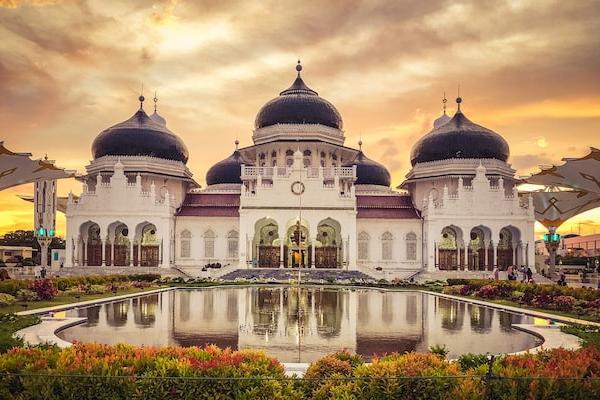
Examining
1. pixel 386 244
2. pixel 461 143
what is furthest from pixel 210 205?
pixel 461 143

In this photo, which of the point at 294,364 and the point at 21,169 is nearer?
the point at 294,364

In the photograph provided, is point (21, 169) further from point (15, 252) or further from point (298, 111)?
point (15, 252)

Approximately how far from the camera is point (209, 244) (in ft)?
179

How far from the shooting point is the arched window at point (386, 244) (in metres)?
54.1

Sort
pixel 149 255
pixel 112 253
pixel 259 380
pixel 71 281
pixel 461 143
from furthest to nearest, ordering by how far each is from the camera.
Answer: pixel 461 143
pixel 149 255
pixel 112 253
pixel 71 281
pixel 259 380

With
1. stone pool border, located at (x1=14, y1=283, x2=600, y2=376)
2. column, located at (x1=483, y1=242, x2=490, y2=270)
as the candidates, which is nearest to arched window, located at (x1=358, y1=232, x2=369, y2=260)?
column, located at (x1=483, y1=242, x2=490, y2=270)

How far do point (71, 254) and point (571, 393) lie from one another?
51.9 m

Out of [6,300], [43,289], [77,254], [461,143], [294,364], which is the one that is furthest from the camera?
[461,143]

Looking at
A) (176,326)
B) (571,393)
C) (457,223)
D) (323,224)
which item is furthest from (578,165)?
(571,393)

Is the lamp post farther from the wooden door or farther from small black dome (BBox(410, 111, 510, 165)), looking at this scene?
the wooden door

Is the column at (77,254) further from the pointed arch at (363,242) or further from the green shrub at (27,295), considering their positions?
the green shrub at (27,295)

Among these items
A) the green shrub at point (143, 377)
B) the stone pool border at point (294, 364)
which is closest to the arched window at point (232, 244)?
the stone pool border at point (294, 364)

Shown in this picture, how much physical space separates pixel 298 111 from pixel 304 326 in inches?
1695

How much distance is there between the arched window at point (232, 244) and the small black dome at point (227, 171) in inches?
435
